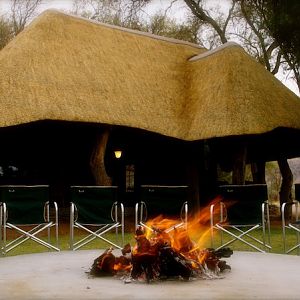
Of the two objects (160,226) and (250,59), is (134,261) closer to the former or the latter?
(160,226)

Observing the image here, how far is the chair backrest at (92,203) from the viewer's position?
6.82 m

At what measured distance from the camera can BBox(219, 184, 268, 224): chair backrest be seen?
661 cm

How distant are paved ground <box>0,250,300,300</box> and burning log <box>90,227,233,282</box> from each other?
117 mm

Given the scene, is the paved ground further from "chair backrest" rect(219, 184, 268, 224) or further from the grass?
the grass

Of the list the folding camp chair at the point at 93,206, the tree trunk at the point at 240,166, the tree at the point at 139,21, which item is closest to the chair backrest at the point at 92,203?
the folding camp chair at the point at 93,206

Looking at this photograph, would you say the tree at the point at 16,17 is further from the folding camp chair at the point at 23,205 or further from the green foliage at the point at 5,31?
the folding camp chair at the point at 23,205

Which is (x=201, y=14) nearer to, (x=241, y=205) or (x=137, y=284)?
(x=241, y=205)

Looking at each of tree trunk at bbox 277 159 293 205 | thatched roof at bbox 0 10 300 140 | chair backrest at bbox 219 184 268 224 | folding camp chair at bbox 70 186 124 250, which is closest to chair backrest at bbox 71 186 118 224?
folding camp chair at bbox 70 186 124 250

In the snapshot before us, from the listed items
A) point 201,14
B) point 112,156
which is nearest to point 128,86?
point 112,156

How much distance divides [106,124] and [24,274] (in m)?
7.51

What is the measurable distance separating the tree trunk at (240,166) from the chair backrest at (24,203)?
6.89m

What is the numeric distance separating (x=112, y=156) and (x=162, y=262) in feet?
41.5

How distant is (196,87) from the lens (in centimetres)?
1323

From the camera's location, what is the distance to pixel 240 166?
41.4 ft
